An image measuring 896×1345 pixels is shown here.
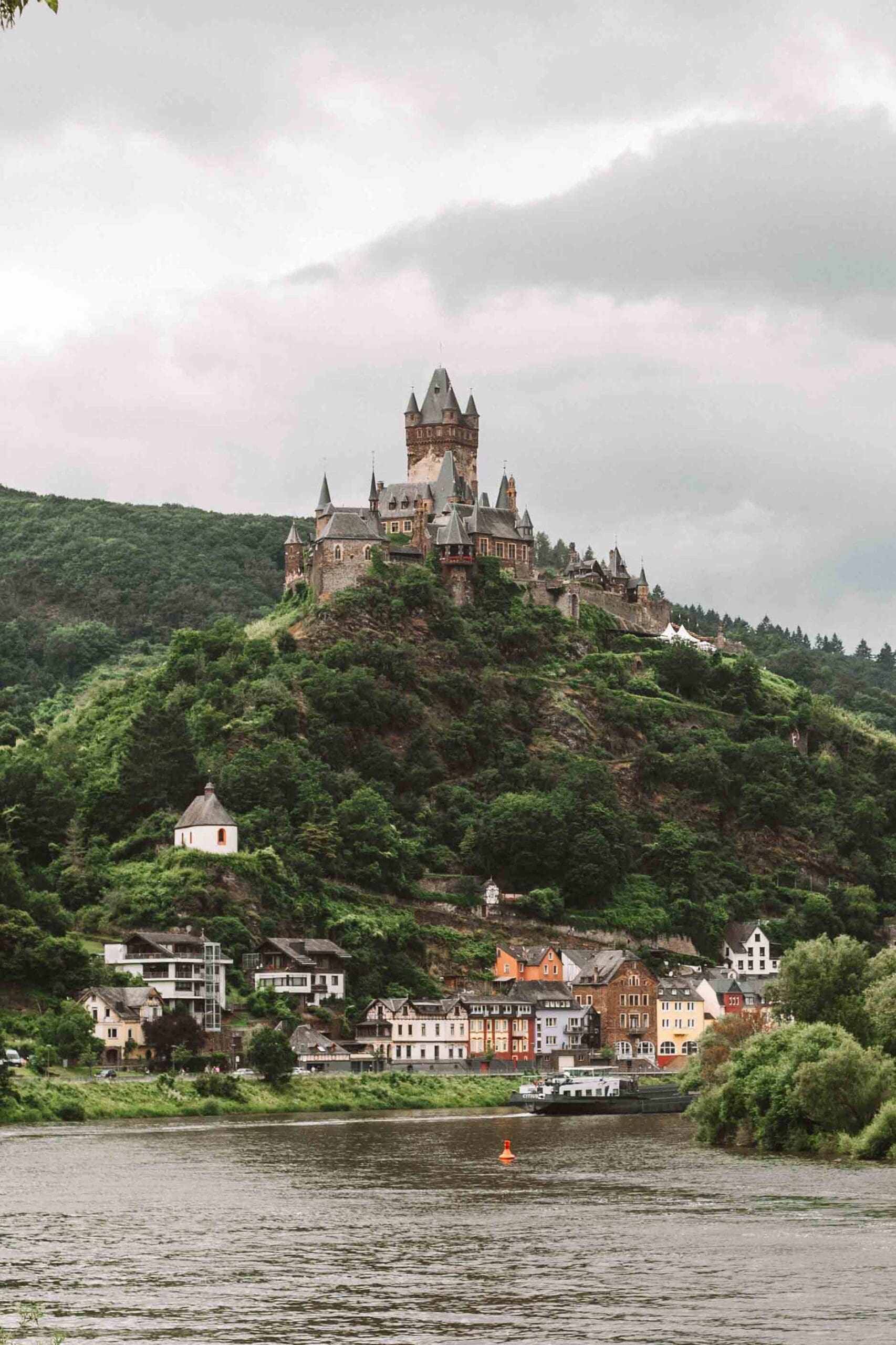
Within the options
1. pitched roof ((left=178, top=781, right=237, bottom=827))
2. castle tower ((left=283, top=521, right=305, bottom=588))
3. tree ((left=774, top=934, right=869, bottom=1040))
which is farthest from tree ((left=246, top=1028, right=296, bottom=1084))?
castle tower ((left=283, top=521, right=305, bottom=588))

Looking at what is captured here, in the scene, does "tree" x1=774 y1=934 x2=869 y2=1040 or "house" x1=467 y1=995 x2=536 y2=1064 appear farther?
"house" x1=467 y1=995 x2=536 y2=1064

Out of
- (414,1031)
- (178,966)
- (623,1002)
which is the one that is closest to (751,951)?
(623,1002)

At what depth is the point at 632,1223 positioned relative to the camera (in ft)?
205

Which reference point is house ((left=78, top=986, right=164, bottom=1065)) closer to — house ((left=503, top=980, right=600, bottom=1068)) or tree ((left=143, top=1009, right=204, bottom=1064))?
tree ((left=143, top=1009, right=204, bottom=1064))

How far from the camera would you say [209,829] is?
493 feet

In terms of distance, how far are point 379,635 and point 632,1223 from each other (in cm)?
12440

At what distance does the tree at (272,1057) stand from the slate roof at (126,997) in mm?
8730

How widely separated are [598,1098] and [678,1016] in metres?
32.1

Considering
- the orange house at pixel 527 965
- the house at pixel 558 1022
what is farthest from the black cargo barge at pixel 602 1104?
the orange house at pixel 527 965

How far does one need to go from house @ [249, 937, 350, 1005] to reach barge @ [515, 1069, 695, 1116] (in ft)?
50.6

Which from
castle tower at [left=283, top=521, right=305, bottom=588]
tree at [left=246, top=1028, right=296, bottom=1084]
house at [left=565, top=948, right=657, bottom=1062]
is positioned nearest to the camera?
tree at [left=246, top=1028, right=296, bottom=1084]

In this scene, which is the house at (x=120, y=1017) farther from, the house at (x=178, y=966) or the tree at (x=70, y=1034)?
the house at (x=178, y=966)

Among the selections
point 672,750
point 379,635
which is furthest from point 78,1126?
point 672,750

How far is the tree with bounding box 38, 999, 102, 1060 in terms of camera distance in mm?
115562
